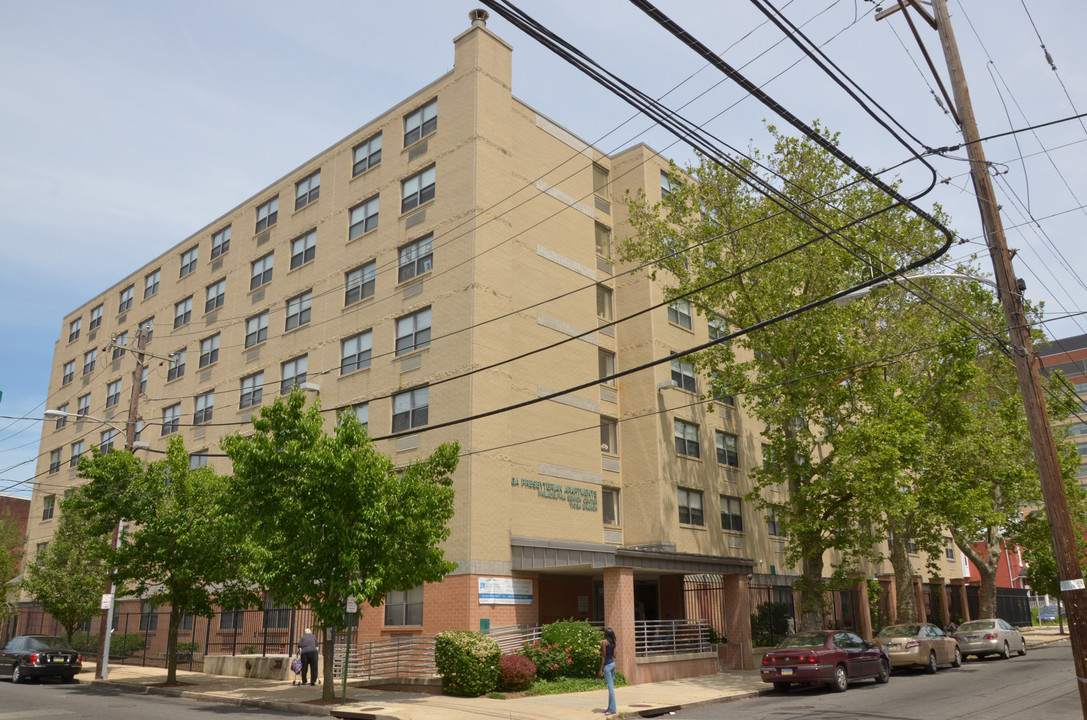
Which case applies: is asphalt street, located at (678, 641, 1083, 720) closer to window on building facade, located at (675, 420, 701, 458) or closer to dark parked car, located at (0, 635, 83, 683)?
window on building facade, located at (675, 420, 701, 458)

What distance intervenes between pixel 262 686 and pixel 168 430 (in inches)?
834

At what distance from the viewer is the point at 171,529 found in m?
24.3

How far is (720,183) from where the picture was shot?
94.1 ft

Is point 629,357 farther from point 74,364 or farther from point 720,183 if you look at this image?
point 74,364

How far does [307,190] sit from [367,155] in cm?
436

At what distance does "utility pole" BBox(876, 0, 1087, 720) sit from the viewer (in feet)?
46.6

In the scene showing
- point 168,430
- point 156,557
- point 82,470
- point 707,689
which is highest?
point 168,430

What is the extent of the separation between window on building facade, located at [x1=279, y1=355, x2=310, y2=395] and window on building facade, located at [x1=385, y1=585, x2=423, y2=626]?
10787 millimetres

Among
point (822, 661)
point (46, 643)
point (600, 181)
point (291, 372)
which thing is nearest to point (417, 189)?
point (600, 181)

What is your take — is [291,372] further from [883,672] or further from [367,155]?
[883,672]

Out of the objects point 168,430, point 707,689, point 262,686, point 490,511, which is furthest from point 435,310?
point 168,430

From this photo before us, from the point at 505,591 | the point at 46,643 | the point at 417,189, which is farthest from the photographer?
the point at 417,189

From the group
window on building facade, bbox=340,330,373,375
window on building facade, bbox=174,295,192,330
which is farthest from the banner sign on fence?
window on building facade, bbox=174,295,192,330

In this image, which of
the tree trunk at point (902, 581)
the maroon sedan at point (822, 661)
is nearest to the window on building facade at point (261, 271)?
the maroon sedan at point (822, 661)
